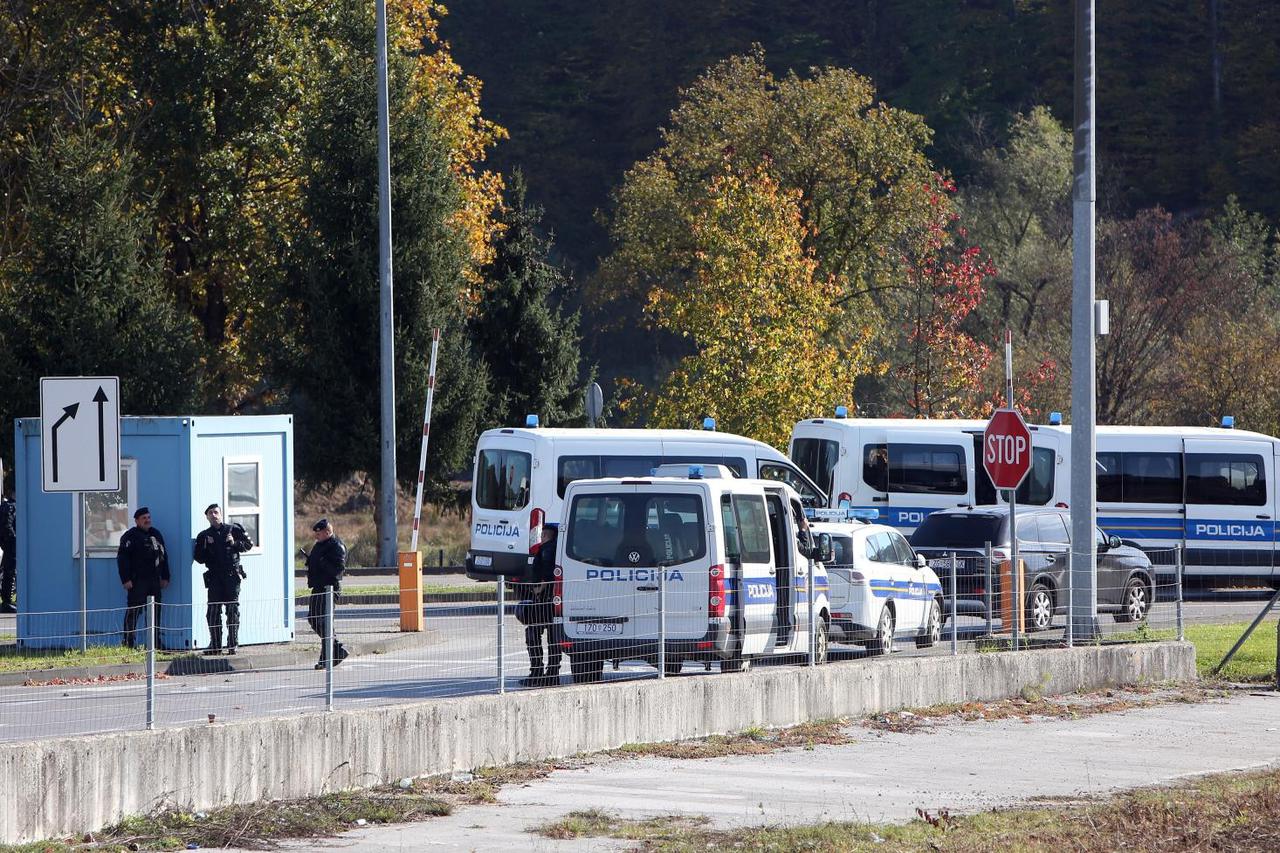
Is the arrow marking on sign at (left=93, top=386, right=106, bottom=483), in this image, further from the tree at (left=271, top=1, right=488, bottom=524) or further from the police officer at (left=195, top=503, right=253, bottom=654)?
the tree at (left=271, top=1, right=488, bottom=524)

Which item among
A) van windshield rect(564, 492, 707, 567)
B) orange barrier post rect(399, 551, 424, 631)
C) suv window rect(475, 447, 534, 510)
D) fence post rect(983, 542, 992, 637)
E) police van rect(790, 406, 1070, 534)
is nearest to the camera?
van windshield rect(564, 492, 707, 567)

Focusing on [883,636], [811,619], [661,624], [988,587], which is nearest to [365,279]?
[883,636]

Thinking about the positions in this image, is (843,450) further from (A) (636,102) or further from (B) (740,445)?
(A) (636,102)

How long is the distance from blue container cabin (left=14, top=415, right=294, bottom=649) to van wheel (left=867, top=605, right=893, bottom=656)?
6.75m

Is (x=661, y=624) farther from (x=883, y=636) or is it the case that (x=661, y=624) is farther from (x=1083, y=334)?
(x=1083, y=334)

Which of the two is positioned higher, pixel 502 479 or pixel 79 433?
pixel 79 433

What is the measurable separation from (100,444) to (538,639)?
521cm

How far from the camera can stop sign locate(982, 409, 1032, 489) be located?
1859 centimetres

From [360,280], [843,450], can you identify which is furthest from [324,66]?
[843,450]

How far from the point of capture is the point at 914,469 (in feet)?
106

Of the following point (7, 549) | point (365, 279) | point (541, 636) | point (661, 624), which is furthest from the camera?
point (365, 279)

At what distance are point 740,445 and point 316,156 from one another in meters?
14.5

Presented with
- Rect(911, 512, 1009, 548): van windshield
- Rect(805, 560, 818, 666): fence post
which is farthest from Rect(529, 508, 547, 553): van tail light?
Rect(805, 560, 818, 666): fence post

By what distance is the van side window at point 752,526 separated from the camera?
16.2 m
